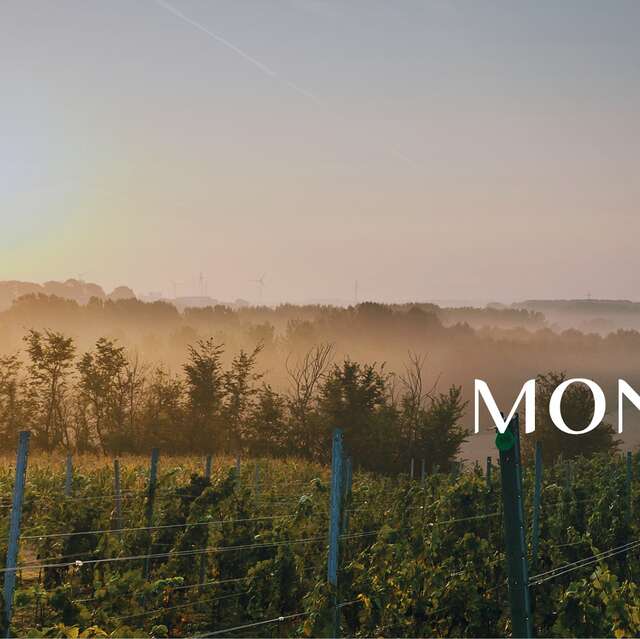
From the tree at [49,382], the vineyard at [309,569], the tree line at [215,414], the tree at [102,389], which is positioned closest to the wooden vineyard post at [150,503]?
the vineyard at [309,569]

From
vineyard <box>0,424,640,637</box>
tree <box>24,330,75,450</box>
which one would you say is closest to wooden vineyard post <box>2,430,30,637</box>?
vineyard <box>0,424,640,637</box>

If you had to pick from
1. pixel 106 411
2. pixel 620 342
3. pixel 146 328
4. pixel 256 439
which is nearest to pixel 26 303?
pixel 146 328

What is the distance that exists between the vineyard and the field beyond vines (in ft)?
0.07

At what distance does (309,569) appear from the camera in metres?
11.2

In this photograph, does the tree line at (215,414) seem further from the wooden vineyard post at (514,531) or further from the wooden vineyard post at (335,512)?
the wooden vineyard post at (514,531)

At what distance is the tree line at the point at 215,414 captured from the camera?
39.8 meters

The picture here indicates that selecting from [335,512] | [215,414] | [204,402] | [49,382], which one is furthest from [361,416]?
[335,512]

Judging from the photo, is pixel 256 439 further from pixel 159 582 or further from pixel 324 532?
pixel 159 582

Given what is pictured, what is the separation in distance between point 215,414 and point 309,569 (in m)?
34.7

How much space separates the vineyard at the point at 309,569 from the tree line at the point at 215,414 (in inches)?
985

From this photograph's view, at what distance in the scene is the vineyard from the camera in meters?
8.12

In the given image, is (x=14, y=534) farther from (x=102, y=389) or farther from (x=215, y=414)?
(x=102, y=389)

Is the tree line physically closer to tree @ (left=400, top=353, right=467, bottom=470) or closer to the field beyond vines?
tree @ (left=400, top=353, right=467, bottom=470)

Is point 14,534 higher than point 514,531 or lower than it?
lower
